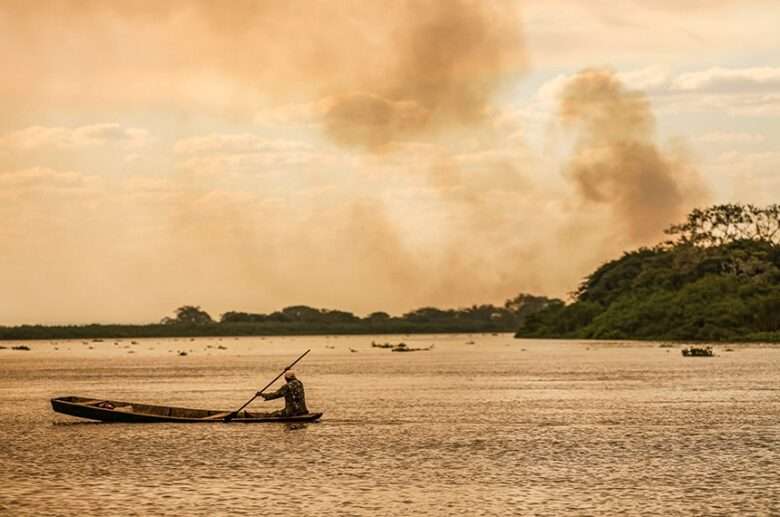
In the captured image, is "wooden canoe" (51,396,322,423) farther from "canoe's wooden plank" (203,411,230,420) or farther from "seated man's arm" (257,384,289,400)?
"seated man's arm" (257,384,289,400)

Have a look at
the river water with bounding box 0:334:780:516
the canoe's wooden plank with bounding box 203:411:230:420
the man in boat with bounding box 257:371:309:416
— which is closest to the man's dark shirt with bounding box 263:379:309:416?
the man in boat with bounding box 257:371:309:416

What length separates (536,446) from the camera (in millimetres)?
49938

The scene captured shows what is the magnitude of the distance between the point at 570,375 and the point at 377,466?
72.0m

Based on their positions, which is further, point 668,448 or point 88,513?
point 668,448

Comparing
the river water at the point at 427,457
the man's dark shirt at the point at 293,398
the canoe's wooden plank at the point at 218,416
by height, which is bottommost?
the river water at the point at 427,457

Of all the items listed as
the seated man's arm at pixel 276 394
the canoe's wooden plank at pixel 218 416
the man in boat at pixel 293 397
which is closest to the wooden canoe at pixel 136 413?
the canoe's wooden plank at pixel 218 416

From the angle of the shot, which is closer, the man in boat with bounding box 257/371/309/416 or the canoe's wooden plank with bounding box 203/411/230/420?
the man in boat with bounding box 257/371/309/416

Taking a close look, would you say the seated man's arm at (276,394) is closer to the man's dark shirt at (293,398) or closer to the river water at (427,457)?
the man's dark shirt at (293,398)

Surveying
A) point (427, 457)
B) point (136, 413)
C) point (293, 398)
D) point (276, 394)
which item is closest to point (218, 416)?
point (136, 413)

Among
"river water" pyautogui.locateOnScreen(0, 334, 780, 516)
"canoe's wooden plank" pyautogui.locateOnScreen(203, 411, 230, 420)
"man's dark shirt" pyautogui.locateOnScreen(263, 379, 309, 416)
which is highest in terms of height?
"man's dark shirt" pyautogui.locateOnScreen(263, 379, 309, 416)

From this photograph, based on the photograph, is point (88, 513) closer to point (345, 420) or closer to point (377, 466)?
point (377, 466)

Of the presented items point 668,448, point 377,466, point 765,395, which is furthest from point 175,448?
point 765,395

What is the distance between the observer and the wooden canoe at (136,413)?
5762 centimetres

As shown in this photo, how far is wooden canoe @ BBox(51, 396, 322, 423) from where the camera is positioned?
5762 centimetres
